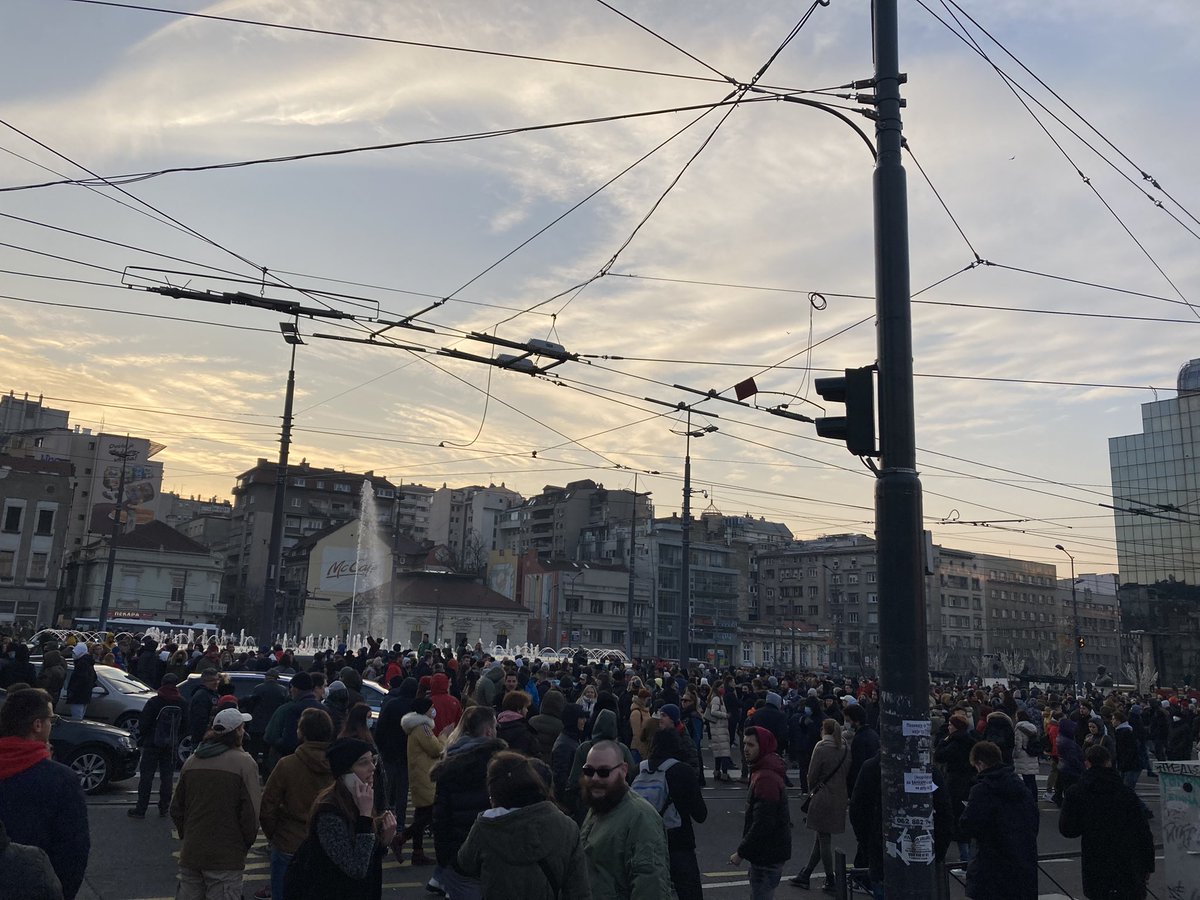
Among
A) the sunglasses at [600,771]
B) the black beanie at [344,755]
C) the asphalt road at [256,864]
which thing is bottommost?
the asphalt road at [256,864]

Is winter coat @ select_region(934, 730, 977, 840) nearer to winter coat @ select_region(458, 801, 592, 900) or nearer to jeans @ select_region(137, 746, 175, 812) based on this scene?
winter coat @ select_region(458, 801, 592, 900)

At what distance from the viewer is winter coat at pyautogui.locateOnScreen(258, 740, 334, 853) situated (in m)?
6.20

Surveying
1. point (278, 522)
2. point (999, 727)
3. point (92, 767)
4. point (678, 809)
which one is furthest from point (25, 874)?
point (278, 522)

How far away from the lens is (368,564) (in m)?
77.0

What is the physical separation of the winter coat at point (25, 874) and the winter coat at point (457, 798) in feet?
10.2

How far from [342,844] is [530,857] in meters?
0.87

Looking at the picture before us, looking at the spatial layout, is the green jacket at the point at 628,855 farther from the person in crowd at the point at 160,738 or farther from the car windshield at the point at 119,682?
the car windshield at the point at 119,682

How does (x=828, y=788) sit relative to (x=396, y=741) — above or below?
below

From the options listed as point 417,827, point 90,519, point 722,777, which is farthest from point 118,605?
point 417,827

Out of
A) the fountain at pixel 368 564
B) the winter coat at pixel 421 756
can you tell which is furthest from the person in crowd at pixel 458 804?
the fountain at pixel 368 564

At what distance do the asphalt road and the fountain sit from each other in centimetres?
5981

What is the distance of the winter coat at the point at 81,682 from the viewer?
46.9ft

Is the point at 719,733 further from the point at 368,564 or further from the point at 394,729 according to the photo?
the point at 368,564

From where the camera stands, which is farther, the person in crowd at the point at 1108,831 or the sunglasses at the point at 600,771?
the person in crowd at the point at 1108,831
